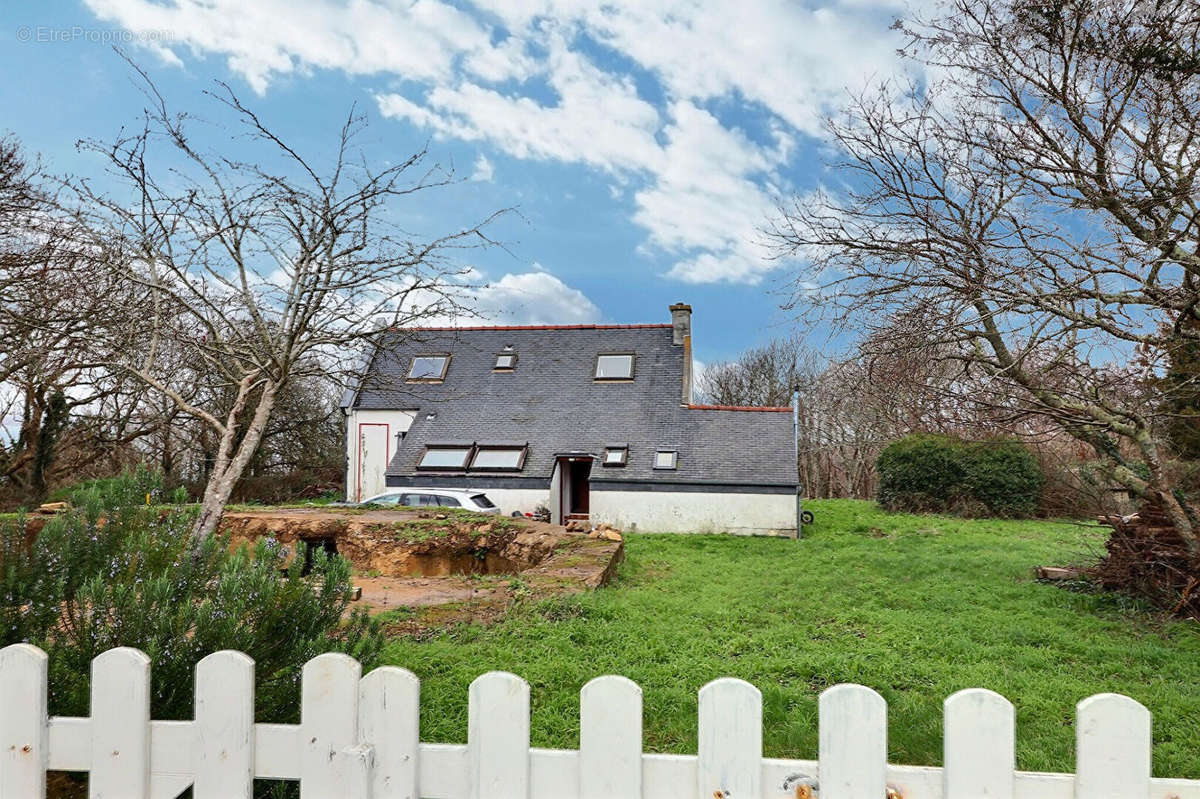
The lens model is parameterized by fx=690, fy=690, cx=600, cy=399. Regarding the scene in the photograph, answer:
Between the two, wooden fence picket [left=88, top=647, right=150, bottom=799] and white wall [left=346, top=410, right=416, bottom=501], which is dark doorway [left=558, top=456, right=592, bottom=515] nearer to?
white wall [left=346, top=410, right=416, bottom=501]

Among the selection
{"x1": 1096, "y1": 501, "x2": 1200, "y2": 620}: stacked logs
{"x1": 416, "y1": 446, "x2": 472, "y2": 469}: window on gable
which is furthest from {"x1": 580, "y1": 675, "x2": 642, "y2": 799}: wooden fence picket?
{"x1": 416, "y1": 446, "x2": 472, "y2": 469}: window on gable

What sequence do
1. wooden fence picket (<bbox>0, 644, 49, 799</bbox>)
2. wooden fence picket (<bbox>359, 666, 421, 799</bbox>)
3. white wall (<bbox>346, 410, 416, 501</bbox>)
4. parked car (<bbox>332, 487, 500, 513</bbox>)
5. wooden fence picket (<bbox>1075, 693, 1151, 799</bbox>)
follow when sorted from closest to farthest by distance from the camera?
wooden fence picket (<bbox>1075, 693, 1151, 799</bbox>)
wooden fence picket (<bbox>359, 666, 421, 799</bbox>)
wooden fence picket (<bbox>0, 644, 49, 799</bbox>)
parked car (<bbox>332, 487, 500, 513</bbox>)
white wall (<bbox>346, 410, 416, 501</bbox>)

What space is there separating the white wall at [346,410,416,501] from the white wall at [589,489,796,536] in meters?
7.29

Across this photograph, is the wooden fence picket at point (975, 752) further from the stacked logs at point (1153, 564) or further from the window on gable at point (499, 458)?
the window on gable at point (499, 458)

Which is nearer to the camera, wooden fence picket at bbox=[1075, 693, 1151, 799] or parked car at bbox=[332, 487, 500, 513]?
wooden fence picket at bbox=[1075, 693, 1151, 799]

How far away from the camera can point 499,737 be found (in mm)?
1765

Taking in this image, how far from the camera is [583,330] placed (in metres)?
22.6

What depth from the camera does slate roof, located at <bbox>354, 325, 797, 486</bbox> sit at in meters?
18.1

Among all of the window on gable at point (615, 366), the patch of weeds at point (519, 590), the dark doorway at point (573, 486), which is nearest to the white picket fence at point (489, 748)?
the patch of weeds at point (519, 590)

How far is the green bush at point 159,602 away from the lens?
2.58 m

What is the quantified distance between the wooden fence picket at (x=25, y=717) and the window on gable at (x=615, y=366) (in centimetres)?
1908

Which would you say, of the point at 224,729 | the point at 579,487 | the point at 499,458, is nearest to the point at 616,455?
the point at 579,487

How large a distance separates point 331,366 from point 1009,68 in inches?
291

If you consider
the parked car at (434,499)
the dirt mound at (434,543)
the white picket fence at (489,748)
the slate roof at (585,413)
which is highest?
the slate roof at (585,413)
